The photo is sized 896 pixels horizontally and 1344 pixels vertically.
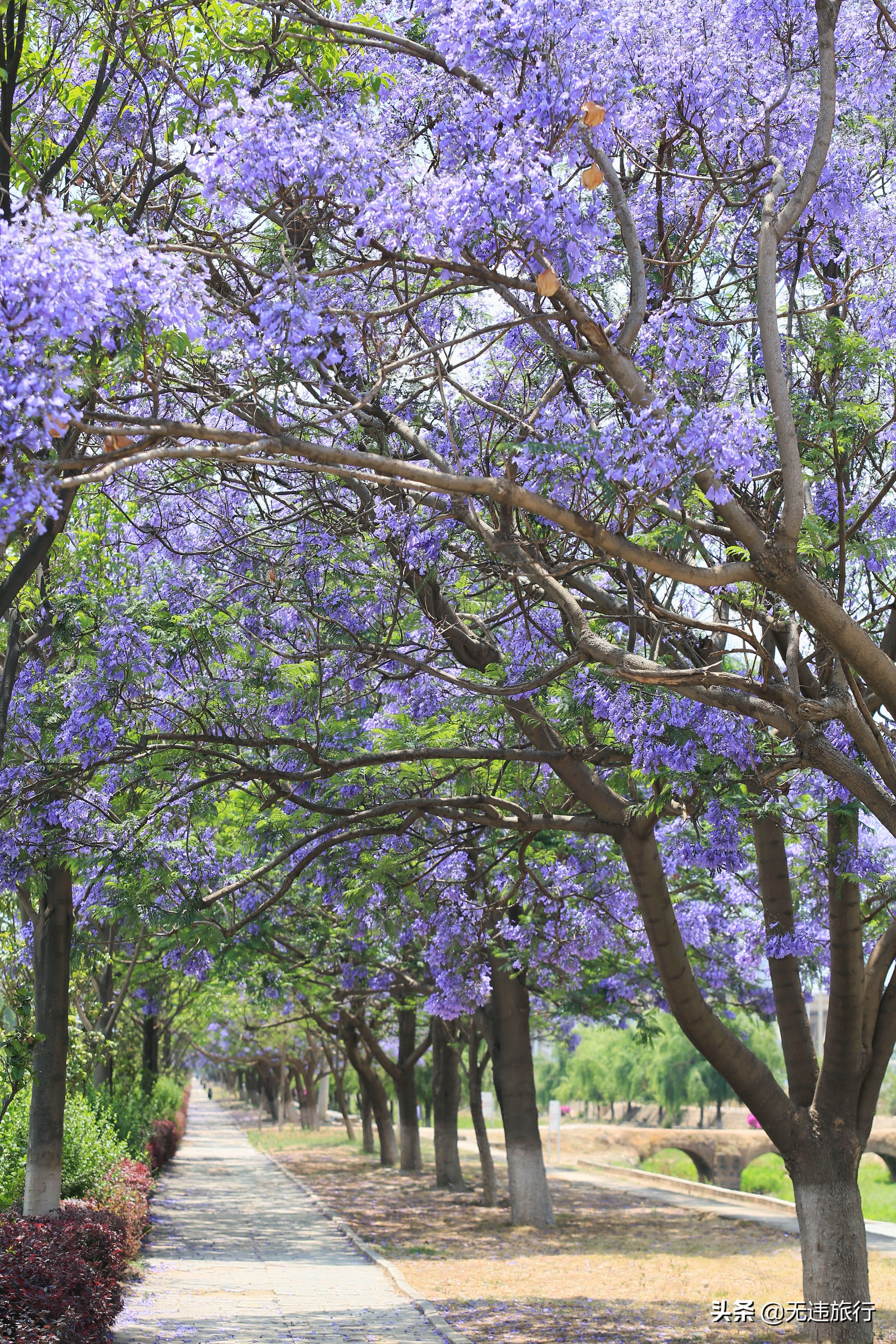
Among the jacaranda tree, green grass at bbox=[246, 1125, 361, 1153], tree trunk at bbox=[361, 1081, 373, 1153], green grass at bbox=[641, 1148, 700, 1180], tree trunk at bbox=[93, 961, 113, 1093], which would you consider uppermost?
the jacaranda tree

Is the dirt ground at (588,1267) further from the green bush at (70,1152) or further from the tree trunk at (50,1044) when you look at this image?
the tree trunk at (50,1044)

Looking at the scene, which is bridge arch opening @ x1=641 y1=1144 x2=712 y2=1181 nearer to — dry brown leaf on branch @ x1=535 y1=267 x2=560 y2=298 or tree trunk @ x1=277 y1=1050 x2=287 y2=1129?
tree trunk @ x1=277 y1=1050 x2=287 y2=1129

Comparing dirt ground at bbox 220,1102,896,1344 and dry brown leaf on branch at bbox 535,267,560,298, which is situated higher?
dry brown leaf on branch at bbox 535,267,560,298

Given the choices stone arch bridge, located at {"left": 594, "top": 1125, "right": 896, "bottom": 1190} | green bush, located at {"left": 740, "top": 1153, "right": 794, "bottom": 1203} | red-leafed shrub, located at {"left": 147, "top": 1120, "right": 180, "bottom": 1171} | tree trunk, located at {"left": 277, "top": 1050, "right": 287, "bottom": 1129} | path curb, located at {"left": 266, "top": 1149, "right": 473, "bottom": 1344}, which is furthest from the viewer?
tree trunk, located at {"left": 277, "top": 1050, "right": 287, "bottom": 1129}

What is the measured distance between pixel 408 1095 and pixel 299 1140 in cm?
1886

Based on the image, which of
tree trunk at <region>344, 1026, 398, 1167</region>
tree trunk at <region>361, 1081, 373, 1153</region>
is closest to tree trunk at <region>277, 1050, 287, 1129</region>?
tree trunk at <region>361, 1081, 373, 1153</region>

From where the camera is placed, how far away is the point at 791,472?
5.19 metres

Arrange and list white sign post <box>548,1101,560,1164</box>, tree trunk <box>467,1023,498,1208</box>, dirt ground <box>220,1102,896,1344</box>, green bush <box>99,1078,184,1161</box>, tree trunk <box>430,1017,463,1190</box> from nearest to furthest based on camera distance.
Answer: dirt ground <box>220,1102,896,1344</box>, green bush <box>99,1078,184,1161</box>, tree trunk <box>467,1023,498,1208</box>, tree trunk <box>430,1017,463,1190</box>, white sign post <box>548,1101,560,1164</box>

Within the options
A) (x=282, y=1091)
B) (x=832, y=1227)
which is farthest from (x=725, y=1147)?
(x=832, y=1227)

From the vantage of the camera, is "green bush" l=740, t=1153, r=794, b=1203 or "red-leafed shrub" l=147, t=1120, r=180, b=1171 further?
"green bush" l=740, t=1153, r=794, b=1203

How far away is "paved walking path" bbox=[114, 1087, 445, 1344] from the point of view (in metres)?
8.46

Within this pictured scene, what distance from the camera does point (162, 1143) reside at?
70.6 feet

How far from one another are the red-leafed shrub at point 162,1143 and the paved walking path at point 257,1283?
1.89 ft

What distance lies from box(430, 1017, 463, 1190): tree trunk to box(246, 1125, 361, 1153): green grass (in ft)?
43.4
